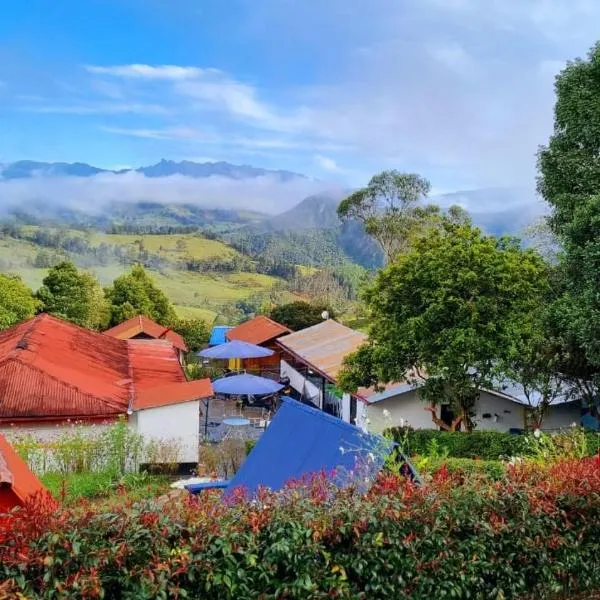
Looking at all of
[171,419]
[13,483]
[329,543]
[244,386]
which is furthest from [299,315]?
[329,543]

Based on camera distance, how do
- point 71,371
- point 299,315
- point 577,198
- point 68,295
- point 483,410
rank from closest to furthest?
point 577,198, point 71,371, point 483,410, point 68,295, point 299,315

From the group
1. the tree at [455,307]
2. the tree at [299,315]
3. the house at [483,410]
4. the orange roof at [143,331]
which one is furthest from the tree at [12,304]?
the tree at [455,307]

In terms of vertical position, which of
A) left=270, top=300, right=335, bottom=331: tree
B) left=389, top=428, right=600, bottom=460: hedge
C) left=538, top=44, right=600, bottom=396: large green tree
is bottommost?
left=389, top=428, right=600, bottom=460: hedge

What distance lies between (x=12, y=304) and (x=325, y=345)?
49.2ft

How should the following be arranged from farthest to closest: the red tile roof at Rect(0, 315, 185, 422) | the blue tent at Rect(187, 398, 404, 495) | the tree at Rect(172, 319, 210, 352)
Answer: the tree at Rect(172, 319, 210, 352) → the red tile roof at Rect(0, 315, 185, 422) → the blue tent at Rect(187, 398, 404, 495)

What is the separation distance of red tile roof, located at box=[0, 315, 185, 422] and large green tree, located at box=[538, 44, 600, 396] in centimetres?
905

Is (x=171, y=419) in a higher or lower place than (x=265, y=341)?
lower

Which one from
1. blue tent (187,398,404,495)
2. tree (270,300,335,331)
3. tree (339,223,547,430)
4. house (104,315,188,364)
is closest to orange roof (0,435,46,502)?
blue tent (187,398,404,495)

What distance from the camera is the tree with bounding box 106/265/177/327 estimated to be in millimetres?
39594

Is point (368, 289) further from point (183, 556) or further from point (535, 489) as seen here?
point (183, 556)

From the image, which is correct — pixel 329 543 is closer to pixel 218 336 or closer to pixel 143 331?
pixel 143 331

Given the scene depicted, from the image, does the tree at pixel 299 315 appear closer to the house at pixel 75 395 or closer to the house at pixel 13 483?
the house at pixel 75 395

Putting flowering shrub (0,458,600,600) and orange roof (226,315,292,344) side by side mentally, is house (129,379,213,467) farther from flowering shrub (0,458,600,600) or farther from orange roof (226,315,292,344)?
orange roof (226,315,292,344)

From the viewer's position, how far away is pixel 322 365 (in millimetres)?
20844
